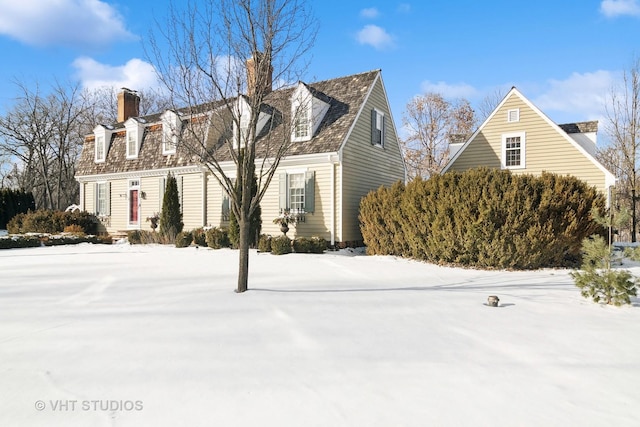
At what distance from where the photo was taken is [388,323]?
15.3 ft

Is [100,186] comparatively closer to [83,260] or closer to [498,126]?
[83,260]

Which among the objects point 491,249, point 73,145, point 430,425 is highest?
point 73,145

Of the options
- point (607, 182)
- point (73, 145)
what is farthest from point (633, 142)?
point (73, 145)

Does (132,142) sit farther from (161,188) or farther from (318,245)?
(318,245)

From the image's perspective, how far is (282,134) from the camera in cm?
1185

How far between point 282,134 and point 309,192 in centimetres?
293

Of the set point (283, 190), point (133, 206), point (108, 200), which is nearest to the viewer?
point (283, 190)

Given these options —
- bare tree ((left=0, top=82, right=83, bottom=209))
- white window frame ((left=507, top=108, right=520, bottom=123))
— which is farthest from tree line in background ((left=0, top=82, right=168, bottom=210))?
white window frame ((left=507, top=108, right=520, bottom=123))

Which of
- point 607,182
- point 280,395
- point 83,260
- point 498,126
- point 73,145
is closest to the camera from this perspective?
point 280,395

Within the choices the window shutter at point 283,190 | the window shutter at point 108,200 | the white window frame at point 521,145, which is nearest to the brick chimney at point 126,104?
the window shutter at point 108,200

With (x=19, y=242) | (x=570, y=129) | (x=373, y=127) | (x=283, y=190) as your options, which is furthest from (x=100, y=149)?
(x=570, y=129)

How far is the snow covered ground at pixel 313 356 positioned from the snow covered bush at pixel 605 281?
8.1 inches

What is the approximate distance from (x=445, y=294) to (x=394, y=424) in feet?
13.6

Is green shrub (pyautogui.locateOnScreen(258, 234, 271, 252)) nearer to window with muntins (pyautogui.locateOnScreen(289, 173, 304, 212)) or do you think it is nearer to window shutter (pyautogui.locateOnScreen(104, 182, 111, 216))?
window with muntins (pyautogui.locateOnScreen(289, 173, 304, 212))
